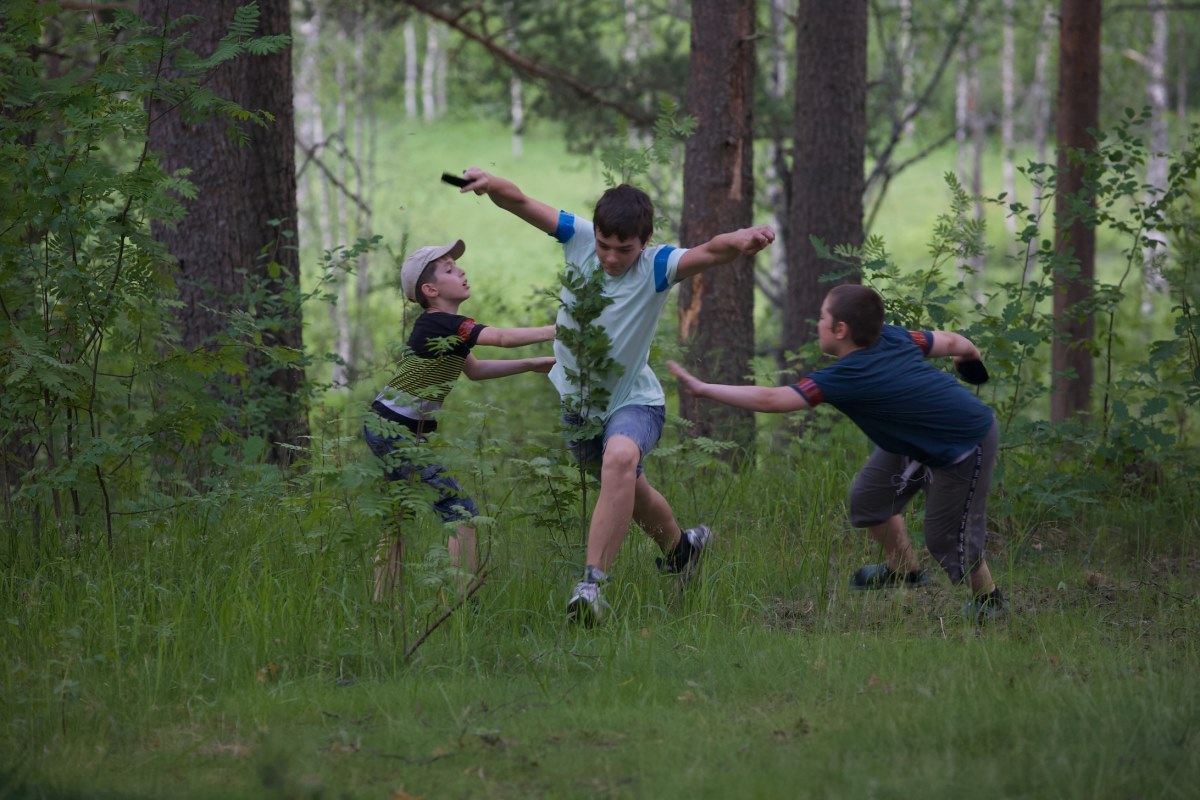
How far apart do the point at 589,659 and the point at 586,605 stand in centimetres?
33

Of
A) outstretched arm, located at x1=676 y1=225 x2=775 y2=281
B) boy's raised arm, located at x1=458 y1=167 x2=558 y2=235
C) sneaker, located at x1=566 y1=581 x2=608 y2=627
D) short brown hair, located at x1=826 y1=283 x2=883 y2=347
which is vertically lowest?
sneaker, located at x1=566 y1=581 x2=608 y2=627

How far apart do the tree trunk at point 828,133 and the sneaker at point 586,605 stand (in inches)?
209

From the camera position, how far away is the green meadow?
3584 mm

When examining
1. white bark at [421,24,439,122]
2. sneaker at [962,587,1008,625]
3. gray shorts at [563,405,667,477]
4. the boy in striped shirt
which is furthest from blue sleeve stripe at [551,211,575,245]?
white bark at [421,24,439,122]

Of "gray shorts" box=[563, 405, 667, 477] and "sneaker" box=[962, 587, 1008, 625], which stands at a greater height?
"gray shorts" box=[563, 405, 667, 477]

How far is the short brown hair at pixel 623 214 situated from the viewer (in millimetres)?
5164

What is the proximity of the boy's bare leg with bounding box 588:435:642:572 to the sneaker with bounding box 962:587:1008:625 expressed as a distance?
1575 mm

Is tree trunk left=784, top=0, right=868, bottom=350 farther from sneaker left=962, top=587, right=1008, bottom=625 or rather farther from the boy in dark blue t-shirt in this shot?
sneaker left=962, top=587, right=1008, bottom=625

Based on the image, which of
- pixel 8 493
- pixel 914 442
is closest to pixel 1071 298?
pixel 914 442

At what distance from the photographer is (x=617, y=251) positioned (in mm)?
5246

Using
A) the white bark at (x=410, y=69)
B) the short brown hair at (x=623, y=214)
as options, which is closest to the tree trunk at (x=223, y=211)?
the short brown hair at (x=623, y=214)

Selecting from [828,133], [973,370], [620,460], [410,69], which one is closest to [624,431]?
[620,460]

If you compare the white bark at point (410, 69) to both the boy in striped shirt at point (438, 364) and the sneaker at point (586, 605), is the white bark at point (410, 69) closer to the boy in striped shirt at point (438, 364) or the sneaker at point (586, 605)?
the boy in striped shirt at point (438, 364)

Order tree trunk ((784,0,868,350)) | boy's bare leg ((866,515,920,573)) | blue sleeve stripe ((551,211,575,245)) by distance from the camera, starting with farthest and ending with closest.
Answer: tree trunk ((784,0,868,350)) → boy's bare leg ((866,515,920,573)) → blue sleeve stripe ((551,211,575,245))
